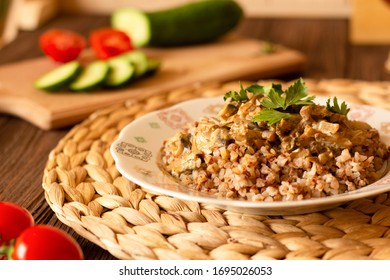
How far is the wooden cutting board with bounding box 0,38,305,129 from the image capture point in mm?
2766

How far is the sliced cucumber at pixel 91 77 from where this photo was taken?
2.91 meters

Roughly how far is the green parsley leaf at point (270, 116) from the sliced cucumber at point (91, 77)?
127 cm

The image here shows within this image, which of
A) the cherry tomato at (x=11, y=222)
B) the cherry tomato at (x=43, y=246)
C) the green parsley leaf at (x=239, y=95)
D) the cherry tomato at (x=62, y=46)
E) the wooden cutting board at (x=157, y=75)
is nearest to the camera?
the cherry tomato at (x=43, y=246)

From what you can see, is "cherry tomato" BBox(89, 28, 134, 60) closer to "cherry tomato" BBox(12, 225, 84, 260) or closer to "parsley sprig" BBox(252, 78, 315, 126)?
"parsley sprig" BBox(252, 78, 315, 126)

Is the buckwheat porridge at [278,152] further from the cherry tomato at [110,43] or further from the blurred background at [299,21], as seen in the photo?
the cherry tomato at [110,43]

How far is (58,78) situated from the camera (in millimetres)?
2936

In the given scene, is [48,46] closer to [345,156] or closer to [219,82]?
[219,82]

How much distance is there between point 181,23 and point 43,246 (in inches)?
90.9

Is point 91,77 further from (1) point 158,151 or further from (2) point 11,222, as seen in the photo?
(2) point 11,222

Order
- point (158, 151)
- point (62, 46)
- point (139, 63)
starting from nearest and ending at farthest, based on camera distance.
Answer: point (158, 151)
point (139, 63)
point (62, 46)

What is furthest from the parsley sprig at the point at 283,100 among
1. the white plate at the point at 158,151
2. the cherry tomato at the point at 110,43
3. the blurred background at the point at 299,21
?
the cherry tomato at the point at 110,43

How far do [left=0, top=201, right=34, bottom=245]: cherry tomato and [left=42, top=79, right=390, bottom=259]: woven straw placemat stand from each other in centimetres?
15

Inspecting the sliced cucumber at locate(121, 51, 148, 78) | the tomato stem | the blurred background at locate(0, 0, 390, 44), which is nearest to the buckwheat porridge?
the tomato stem

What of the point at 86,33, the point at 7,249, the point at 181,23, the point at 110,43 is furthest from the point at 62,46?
the point at 7,249
